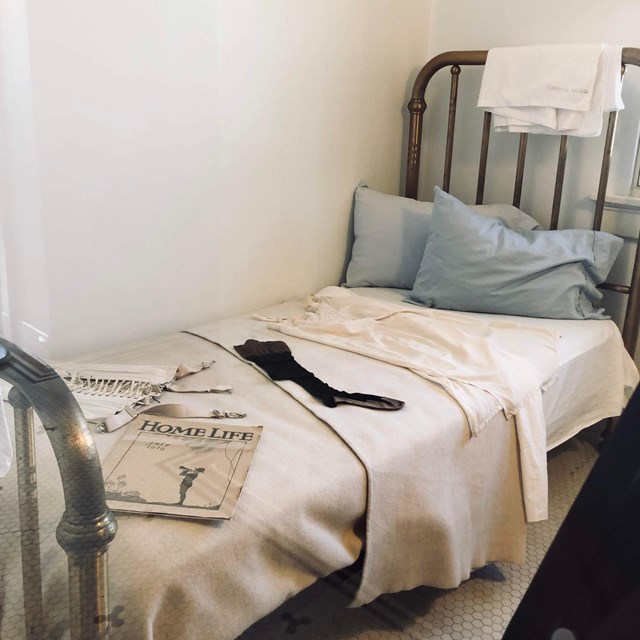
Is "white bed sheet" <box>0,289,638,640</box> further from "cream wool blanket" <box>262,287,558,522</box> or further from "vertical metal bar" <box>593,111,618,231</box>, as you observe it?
"vertical metal bar" <box>593,111,618,231</box>

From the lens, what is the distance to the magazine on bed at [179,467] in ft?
2.83

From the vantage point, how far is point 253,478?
3.18 feet

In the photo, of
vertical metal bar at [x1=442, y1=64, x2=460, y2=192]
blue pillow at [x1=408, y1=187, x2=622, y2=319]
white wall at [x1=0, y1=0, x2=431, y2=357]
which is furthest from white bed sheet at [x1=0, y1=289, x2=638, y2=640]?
vertical metal bar at [x1=442, y1=64, x2=460, y2=192]

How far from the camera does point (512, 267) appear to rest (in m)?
1.72

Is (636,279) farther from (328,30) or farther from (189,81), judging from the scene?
(189,81)

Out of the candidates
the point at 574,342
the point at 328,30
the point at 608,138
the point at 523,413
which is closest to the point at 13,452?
the point at 523,413

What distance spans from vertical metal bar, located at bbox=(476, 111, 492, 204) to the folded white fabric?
7 centimetres

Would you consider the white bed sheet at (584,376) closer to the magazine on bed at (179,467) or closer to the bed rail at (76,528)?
the magazine on bed at (179,467)

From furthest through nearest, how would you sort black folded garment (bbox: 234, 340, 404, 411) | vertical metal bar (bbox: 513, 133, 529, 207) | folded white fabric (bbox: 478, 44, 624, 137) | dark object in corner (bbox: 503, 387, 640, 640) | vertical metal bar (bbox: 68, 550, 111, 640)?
vertical metal bar (bbox: 513, 133, 529, 207)
folded white fabric (bbox: 478, 44, 624, 137)
black folded garment (bbox: 234, 340, 404, 411)
vertical metal bar (bbox: 68, 550, 111, 640)
dark object in corner (bbox: 503, 387, 640, 640)

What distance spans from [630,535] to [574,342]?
134 cm

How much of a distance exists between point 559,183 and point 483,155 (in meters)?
0.24

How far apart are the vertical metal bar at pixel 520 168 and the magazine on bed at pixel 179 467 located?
4.00 feet

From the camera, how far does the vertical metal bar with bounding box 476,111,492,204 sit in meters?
1.98

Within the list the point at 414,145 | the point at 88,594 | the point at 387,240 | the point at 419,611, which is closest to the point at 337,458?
the point at 419,611
